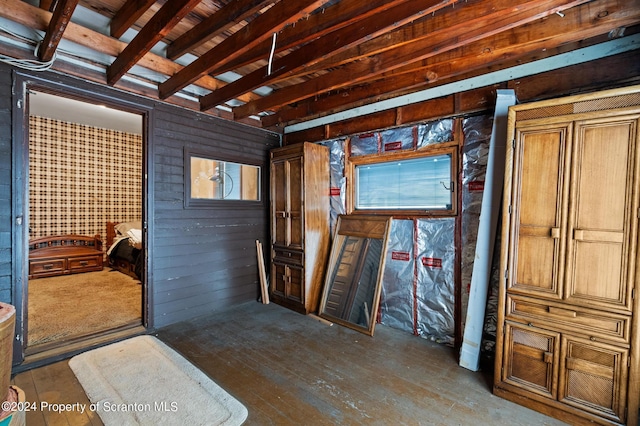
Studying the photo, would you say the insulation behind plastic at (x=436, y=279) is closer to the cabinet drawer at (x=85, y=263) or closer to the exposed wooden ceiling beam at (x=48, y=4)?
the exposed wooden ceiling beam at (x=48, y=4)

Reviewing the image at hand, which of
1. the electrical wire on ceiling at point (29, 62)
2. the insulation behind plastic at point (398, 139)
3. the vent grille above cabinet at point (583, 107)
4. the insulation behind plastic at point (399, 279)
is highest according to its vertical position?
the electrical wire on ceiling at point (29, 62)

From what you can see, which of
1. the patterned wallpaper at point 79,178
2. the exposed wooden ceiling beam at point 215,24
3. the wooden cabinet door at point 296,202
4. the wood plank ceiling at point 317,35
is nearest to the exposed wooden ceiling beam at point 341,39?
the wood plank ceiling at point 317,35

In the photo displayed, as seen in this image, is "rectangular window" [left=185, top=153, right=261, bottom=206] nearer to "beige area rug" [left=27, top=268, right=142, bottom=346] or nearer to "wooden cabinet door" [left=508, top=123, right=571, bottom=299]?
"beige area rug" [left=27, top=268, right=142, bottom=346]

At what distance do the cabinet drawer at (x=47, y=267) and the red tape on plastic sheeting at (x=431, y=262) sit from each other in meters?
6.31

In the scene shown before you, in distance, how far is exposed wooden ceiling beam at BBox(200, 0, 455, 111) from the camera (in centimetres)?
171

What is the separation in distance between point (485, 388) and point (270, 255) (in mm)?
2982

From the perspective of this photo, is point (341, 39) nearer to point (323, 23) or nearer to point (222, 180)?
point (323, 23)

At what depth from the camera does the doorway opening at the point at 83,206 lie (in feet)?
13.3

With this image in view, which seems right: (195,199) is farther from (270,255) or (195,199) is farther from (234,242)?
(270,255)

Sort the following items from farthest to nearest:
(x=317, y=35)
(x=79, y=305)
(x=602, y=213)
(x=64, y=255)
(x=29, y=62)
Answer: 1. (x=64, y=255)
2. (x=79, y=305)
3. (x=29, y=62)
4. (x=317, y=35)
5. (x=602, y=213)

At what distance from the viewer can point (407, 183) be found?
336 centimetres

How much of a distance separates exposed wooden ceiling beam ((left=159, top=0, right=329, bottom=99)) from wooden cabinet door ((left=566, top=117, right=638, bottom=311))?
6.33ft

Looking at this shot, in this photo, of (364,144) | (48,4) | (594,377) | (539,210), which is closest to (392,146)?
(364,144)

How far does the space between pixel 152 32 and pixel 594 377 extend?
12.3ft
